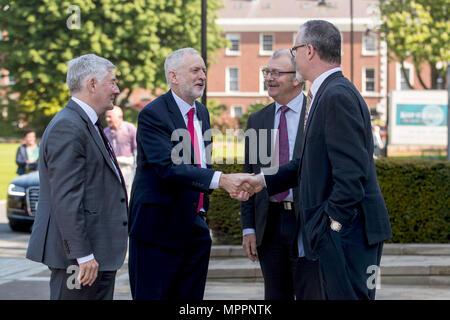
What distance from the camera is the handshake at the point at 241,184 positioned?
489cm

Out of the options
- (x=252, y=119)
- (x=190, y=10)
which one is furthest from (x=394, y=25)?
(x=252, y=119)

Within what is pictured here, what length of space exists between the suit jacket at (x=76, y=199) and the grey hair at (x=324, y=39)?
4.39 ft

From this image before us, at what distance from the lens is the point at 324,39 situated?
12.8ft

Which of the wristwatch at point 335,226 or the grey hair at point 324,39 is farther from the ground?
the grey hair at point 324,39

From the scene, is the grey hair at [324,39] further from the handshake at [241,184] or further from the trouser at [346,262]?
the handshake at [241,184]

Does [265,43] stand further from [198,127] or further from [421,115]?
[198,127]

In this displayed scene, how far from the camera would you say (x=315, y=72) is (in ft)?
12.9

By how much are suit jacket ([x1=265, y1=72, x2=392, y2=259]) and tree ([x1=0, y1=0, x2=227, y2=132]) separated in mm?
27466

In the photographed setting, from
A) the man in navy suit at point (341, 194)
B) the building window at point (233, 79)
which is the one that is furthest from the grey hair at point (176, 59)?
the building window at point (233, 79)

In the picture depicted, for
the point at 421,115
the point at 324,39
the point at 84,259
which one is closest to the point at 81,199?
the point at 84,259

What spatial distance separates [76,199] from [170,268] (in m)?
0.91

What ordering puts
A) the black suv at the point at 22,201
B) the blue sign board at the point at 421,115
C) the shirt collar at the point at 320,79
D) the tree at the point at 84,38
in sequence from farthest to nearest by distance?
the tree at the point at 84,38, the blue sign board at the point at 421,115, the black suv at the point at 22,201, the shirt collar at the point at 320,79

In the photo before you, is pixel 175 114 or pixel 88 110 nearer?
pixel 88 110
